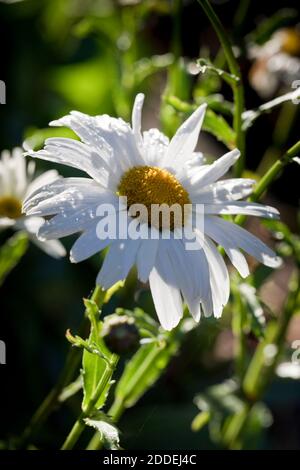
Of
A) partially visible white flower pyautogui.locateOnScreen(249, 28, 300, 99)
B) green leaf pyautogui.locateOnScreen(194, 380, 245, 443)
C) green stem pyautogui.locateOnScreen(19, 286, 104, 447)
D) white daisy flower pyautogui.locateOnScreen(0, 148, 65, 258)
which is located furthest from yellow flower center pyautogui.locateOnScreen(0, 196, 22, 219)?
partially visible white flower pyautogui.locateOnScreen(249, 28, 300, 99)

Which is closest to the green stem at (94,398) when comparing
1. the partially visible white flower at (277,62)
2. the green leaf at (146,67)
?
the green leaf at (146,67)

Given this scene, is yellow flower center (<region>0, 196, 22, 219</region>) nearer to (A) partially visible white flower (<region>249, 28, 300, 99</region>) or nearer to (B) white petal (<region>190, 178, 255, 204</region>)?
(B) white petal (<region>190, 178, 255, 204</region>)

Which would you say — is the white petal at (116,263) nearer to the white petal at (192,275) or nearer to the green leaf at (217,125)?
the white petal at (192,275)

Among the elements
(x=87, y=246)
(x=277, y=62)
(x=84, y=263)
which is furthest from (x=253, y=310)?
(x=277, y=62)

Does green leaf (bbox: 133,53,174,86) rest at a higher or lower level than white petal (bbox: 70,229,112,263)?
higher

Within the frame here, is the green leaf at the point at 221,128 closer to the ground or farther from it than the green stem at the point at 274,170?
farther from it
